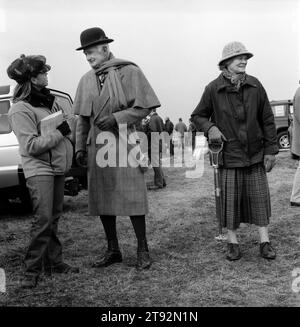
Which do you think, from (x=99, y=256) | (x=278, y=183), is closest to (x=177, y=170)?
(x=278, y=183)

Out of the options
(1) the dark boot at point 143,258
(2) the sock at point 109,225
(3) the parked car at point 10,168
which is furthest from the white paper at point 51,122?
(3) the parked car at point 10,168

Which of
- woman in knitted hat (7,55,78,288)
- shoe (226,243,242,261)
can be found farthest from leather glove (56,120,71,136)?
shoe (226,243,242,261)

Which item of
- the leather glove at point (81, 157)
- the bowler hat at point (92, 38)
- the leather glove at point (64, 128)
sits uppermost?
the bowler hat at point (92, 38)

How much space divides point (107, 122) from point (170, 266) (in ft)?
4.51

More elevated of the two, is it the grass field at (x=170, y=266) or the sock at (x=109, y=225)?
the sock at (x=109, y=225)

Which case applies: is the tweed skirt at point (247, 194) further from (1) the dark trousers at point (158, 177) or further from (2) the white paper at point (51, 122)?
(1) the dark trousers at point (158, 177)

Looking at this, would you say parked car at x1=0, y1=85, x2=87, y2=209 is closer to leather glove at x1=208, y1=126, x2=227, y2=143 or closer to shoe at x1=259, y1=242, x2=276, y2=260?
leather glove at x1=208, y1=126, x2=227, y2=143

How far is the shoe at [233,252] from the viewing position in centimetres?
438

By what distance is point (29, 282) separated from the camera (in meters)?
3.82

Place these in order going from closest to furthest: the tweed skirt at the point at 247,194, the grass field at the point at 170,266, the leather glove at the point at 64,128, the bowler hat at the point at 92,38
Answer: the grass field at the point at 170,266 → the leather glove at the point at 64,128 → the bowler hat at the point at 92,38 → the tweed skirt at the point at 247,194

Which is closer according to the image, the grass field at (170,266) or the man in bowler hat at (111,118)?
the grass field at (170,266)

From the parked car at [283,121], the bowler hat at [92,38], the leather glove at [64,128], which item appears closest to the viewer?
the leather glove at [64,128]

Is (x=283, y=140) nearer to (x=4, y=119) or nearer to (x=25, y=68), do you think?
(x=4, y=119)
